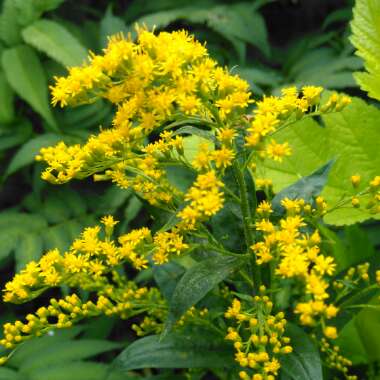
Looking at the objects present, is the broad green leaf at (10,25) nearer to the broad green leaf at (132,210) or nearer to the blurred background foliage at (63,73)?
the blurred background foliage at (63,73)

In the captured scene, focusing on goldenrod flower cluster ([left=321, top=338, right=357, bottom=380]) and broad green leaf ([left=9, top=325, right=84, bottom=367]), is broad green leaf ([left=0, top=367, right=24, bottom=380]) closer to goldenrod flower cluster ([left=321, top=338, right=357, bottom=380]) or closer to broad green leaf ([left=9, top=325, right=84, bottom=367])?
broad green leaf ([left=9, top=325, right=84, bottom=367])

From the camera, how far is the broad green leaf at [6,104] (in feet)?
5.73

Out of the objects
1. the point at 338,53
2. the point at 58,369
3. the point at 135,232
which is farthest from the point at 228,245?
the point at 338,53

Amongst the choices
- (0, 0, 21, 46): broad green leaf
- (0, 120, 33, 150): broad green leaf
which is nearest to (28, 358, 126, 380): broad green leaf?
(0, 120, 33, 150): broad green leaf

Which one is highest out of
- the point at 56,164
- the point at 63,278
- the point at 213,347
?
the point at 56,164

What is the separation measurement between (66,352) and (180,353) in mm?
413

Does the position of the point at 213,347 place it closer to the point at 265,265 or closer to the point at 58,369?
the point at 265,265

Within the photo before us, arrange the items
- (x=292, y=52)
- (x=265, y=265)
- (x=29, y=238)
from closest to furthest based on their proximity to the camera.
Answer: (x=265, y=265)
(x=29, y=238)
(x=292, y=52)

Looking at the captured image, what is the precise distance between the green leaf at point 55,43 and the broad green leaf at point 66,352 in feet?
2.34

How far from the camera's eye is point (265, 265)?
1.06m

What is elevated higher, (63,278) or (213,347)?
(63,278)

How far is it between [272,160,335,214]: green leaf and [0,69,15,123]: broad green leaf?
0.95 m

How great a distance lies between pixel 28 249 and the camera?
161 centimetres

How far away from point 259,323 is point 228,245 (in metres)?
0.18
